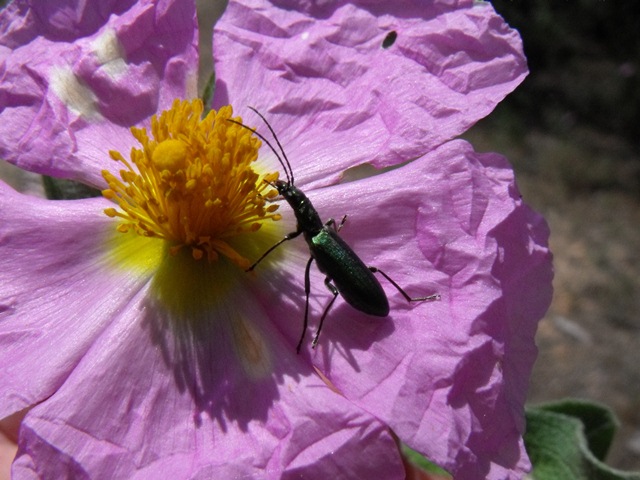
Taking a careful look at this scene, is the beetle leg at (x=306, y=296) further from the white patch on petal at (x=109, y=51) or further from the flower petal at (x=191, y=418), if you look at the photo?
the white patch on petal at (x=109, y=51)

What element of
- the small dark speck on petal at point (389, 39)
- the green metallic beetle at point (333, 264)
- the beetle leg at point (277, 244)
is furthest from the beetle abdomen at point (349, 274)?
the small dark speck on petal at point (389, 39)

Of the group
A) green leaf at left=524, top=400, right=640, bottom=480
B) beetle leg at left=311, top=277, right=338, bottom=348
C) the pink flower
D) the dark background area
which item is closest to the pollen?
the pink flower

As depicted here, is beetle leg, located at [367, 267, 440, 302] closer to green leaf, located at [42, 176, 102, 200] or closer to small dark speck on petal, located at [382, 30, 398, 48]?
small dark speck on petal, located at [382, 30, 398, 48]

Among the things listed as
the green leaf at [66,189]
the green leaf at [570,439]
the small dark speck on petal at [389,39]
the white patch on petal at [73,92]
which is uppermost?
the white patch on petal at [73,92]

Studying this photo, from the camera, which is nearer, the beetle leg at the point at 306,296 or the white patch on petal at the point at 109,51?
the beetle leg at the point at 306,296

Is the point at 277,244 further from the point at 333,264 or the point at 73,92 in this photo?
the point at 73,92

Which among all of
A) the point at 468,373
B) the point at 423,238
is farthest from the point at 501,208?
the point at 468,373

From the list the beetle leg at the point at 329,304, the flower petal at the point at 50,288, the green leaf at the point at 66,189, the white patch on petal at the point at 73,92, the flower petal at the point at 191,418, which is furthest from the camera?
the green leaf at the point at 66,189
